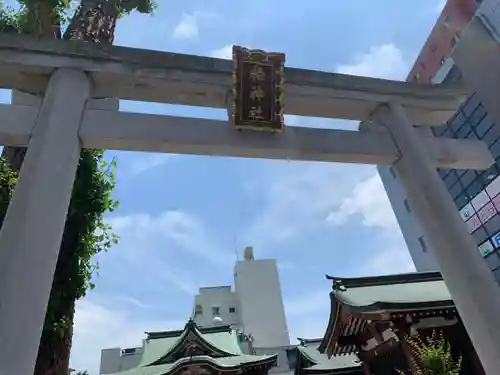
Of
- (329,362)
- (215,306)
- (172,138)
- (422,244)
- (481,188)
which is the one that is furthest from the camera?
(215,306)

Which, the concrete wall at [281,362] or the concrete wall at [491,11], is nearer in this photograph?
the concrete wall at [491,11]

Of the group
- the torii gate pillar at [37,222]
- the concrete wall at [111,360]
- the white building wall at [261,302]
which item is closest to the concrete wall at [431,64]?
the white building wall at [261,302]

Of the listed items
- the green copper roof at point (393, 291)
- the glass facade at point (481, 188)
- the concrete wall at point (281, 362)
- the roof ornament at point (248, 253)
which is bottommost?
the green copper roof at point (393, 291)

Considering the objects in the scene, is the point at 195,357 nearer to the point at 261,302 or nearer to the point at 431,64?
the point at 261,302

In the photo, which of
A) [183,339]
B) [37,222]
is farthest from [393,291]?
[37,222]

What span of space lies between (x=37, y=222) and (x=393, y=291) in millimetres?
10471

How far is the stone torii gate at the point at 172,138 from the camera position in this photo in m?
3.19

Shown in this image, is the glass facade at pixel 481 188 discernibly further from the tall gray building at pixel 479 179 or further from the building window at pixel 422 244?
the building window at pixel 422 244

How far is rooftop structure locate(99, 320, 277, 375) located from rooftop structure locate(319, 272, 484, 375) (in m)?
2.67

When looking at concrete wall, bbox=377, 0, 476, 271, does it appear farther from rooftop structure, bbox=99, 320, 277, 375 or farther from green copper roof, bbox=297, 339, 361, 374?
rooftop structure, bbox=99, 320, 277, 375

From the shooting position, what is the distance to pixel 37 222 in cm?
330

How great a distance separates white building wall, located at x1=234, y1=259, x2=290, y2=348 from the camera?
3055cm

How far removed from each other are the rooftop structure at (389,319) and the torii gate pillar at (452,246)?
14.0 ft

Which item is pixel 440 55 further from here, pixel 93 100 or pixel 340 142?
pixel 93 100
